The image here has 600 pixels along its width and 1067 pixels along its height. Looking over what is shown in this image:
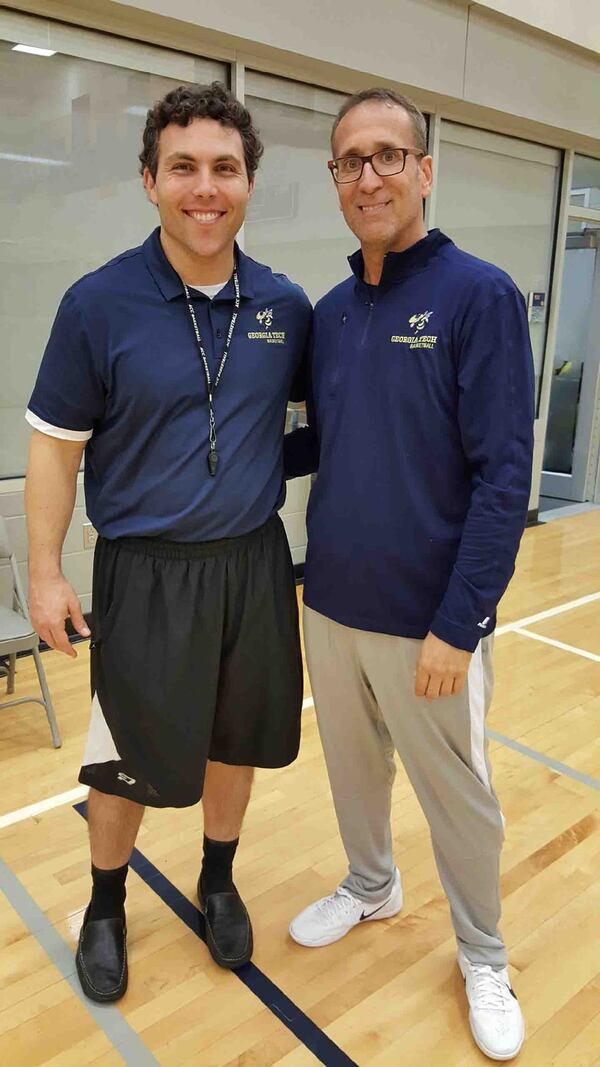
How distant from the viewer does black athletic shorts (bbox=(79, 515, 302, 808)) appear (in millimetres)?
1614

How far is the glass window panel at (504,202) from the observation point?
513 cm

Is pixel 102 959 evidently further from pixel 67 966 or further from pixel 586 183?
pixel 586 183

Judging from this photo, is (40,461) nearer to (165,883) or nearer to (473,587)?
(473,587)

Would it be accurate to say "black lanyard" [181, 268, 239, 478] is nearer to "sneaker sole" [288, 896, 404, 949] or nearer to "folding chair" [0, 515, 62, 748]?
"sneaker sole" [288, 896, 404, 949]

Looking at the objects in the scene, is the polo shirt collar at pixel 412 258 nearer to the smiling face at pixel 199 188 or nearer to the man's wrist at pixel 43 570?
the smiling face at pixel 199 188

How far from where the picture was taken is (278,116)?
4148mm

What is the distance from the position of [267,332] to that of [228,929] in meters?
1.41

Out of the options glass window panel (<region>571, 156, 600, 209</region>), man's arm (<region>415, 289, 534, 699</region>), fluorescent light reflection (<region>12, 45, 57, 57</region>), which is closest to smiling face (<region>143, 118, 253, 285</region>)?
man's arm (<region>415, 289, 534, 699</region>)

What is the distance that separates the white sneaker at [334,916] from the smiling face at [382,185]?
1552 mm

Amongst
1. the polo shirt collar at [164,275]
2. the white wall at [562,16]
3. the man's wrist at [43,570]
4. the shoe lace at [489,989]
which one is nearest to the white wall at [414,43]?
the white wall at [562,16]

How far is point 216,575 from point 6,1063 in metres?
1.09

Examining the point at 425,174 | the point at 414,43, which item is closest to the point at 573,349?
the point at 414,43

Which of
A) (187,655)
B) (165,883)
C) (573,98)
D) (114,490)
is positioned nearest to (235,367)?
(114,490)

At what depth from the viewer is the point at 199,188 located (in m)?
1.45
